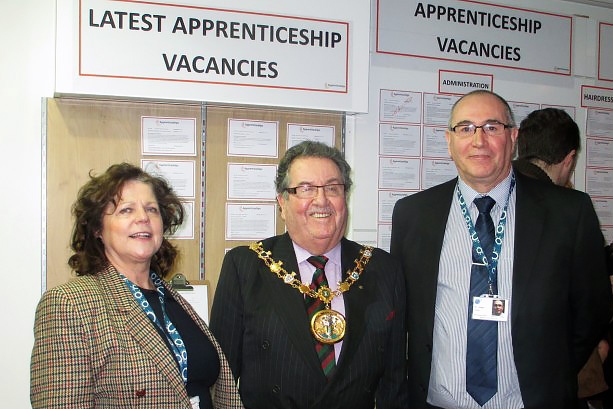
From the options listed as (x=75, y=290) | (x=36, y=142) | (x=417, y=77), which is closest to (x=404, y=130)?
(x=417, y=77)

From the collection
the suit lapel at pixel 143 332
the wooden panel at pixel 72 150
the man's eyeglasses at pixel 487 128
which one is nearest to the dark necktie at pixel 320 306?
the suit lapel at pixel 143 332

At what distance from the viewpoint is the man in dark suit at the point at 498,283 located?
1.90 metres

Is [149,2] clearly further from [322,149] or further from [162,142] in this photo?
[322,149]

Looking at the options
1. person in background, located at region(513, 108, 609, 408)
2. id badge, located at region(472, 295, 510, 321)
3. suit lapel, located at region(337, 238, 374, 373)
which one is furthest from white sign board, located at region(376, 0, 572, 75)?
id badge, located at region(472, 295, 510, 321)

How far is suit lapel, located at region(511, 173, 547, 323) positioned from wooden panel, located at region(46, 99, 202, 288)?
1959mm

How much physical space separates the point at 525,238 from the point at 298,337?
2.88 ft

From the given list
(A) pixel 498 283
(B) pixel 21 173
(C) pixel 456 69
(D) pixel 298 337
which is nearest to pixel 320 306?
(D) pixel 298 337

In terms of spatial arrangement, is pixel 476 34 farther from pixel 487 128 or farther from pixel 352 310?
pixel 352 310

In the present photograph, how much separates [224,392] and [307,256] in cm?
55

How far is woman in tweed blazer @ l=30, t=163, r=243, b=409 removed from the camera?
1.49m

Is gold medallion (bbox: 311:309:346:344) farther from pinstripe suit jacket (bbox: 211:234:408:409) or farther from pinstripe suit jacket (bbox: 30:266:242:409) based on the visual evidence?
pinstripe suit jacket (bbox: 30:266:242:409)

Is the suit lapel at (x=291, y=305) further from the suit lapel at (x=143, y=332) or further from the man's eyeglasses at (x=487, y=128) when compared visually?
the man's eyeglasses at (x=487, y=128)

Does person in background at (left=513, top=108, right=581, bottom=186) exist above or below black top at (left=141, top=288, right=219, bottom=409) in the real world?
above

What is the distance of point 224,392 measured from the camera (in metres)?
1.88
